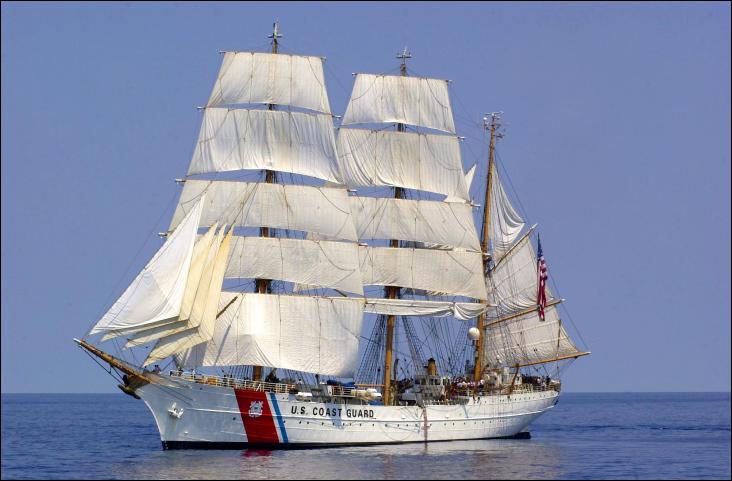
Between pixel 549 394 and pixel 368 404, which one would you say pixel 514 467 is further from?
pixel 549 394

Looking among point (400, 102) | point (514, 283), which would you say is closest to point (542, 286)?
point (514, 283)

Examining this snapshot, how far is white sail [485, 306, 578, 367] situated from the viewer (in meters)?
79.9

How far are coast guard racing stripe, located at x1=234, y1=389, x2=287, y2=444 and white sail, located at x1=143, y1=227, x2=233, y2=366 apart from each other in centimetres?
349

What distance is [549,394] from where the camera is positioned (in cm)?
8031

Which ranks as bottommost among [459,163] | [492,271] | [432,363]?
[432,363]

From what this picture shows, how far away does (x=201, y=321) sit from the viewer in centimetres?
6078

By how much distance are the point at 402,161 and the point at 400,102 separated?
12.1ft

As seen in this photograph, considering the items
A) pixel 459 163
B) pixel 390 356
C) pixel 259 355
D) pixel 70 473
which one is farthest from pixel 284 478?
pixel 459 163

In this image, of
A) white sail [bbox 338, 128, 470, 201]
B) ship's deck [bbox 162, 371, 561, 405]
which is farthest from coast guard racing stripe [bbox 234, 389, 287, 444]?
white sail [bbox 338, 128, 470, 201]

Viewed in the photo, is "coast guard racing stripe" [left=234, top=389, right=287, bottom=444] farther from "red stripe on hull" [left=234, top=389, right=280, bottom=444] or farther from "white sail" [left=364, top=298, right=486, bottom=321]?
"white sail" [left=364, top=298, right=486, bottom=321]

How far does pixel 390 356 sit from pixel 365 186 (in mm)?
10417

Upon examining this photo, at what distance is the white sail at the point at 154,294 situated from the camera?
5838cm

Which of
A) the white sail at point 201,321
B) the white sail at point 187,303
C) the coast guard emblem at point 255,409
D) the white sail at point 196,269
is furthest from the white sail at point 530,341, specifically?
the white sail at point 187,303

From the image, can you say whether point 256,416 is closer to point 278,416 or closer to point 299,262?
point 278,416
